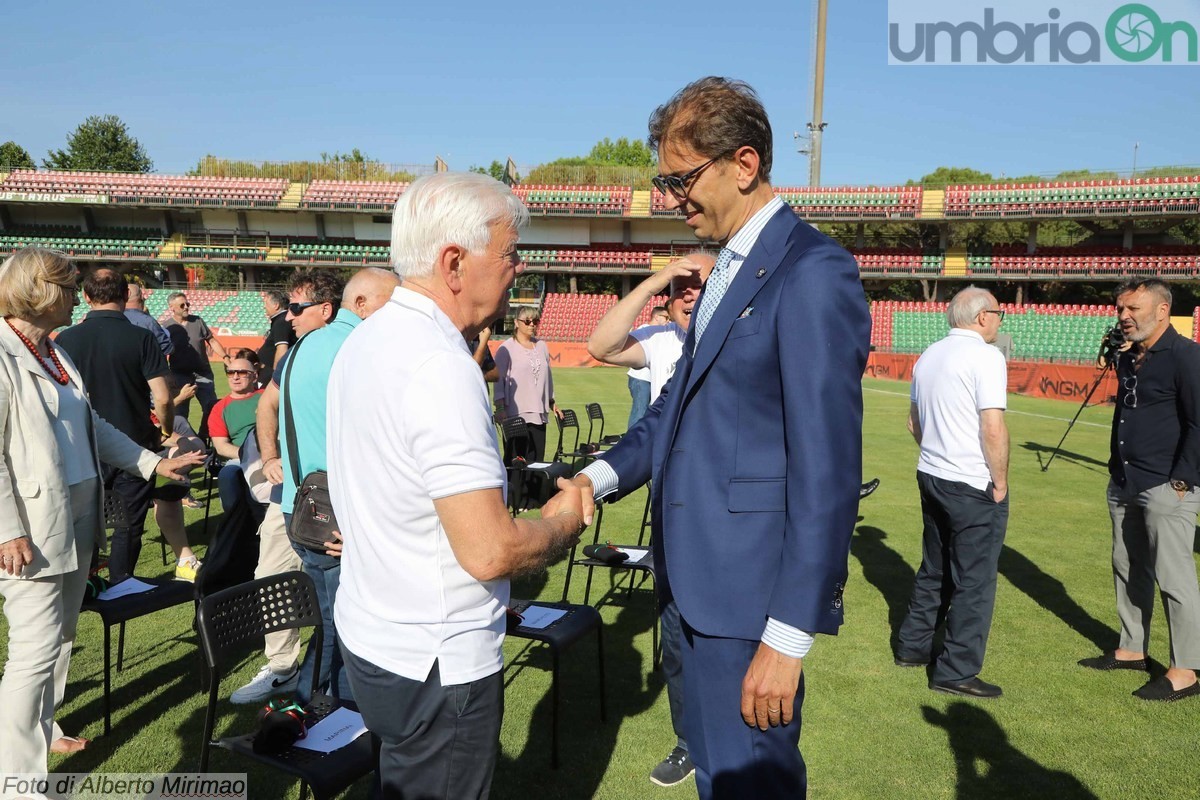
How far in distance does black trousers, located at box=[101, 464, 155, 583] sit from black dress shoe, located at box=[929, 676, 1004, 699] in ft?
17.1

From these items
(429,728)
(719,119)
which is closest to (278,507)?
(429,728)

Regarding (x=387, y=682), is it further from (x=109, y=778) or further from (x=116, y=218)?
(x=116, y=218)

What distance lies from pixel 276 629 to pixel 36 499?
107 cm

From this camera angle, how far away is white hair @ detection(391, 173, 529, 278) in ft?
5.78

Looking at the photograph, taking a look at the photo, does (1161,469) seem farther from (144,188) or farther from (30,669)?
(144,188)

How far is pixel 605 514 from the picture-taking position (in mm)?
8422

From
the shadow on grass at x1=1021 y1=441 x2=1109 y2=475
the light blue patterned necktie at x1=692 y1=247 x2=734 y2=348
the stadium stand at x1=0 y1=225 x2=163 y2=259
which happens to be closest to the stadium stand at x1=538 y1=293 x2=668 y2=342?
the stadium stand at x1=0 y1=225 x2=163 y2=259

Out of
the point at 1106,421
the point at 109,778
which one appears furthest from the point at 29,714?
the point at 1106,421

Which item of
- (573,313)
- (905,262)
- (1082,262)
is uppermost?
(905,262)

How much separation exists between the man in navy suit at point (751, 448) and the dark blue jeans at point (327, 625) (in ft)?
6.51

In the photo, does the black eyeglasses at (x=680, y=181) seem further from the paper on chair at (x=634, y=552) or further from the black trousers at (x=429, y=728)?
the paper on chair at (x=634, y=552)

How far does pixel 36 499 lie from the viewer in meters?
2.99

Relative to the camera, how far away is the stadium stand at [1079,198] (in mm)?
33188

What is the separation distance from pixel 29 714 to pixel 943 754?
406cm
